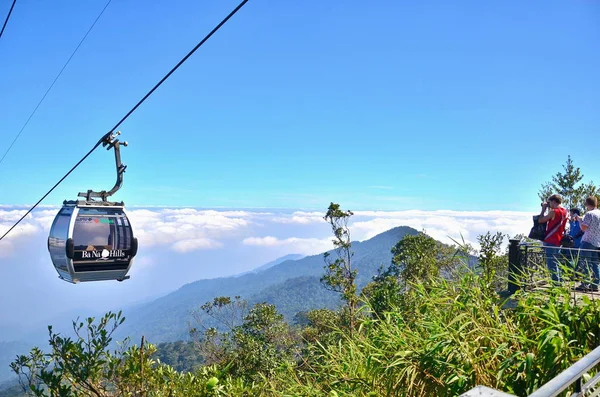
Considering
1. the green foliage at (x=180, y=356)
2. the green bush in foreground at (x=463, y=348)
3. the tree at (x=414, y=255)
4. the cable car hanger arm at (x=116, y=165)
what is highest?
the cable car hanger arm at (x=116, y=165)

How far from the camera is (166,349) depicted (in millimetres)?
81812

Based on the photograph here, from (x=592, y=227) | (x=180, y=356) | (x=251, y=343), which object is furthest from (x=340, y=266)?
(x=180, y=356)

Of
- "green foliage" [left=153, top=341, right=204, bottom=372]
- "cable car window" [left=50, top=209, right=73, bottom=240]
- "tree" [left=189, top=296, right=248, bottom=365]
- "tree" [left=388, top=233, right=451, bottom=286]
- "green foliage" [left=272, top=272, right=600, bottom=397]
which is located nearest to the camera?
"green foliage" [left=272, top=272, right=600, bottom=397]

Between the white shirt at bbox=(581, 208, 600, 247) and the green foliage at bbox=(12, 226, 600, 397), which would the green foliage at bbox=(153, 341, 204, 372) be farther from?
the white shirt at bbox=(581, 208, 600, 247)

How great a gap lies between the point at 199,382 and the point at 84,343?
2.71 m

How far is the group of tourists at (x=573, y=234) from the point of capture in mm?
6895

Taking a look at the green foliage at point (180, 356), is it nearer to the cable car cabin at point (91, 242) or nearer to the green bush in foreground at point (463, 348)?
the cable car cabin at point (91, 242)

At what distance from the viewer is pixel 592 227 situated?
7.03m

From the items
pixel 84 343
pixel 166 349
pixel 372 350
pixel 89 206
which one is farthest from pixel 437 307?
pixel 166 349

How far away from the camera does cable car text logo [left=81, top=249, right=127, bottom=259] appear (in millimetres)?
9406

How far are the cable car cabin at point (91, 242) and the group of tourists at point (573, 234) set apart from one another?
841 centimetres

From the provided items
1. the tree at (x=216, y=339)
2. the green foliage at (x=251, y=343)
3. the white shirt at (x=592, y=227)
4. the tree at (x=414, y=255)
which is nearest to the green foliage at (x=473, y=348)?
the white shirt at (x=592, y=227)

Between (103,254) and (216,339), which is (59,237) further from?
(216,339)

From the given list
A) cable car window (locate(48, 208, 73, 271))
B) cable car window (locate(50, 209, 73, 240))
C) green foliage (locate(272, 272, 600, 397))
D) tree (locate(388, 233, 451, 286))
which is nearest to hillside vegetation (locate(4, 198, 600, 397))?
green foliage (locate(272, 272, 600, 397))
